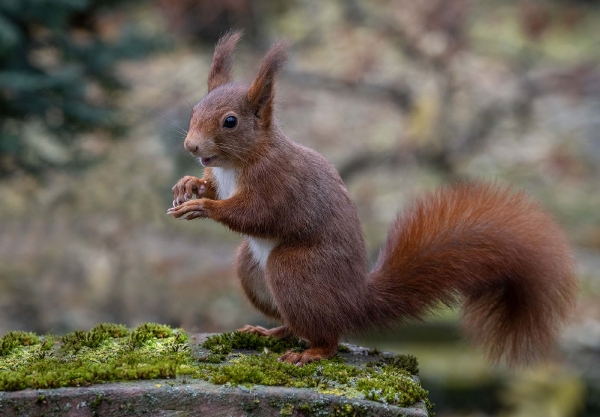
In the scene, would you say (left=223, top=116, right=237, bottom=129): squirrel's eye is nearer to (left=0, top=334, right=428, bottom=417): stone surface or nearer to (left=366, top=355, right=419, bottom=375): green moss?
(left=0, top=334, right=428, bottom=417): stone surface

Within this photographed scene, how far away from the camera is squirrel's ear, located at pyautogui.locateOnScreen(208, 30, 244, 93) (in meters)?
3.12

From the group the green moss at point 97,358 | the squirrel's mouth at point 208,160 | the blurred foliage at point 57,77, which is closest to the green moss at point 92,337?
the green moss at point 97,358

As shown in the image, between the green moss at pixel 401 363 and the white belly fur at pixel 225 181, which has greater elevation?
the white belly fur at pixel 225 181

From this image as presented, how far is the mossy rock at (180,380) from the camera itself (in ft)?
7.96

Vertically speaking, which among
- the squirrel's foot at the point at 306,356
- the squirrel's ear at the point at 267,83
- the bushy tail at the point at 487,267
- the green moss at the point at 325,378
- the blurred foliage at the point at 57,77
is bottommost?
the green moss at the point at 325,378

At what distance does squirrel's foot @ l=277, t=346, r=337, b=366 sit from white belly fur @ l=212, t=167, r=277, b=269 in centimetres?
35

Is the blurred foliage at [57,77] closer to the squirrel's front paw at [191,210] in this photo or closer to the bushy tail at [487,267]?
the squirrel's front paw at [191,210]

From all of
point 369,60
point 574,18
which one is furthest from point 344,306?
point 574,18

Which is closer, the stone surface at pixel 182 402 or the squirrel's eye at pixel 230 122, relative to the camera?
the stone surface at pixel 182 402

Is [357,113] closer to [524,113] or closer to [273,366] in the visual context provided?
[524,113]

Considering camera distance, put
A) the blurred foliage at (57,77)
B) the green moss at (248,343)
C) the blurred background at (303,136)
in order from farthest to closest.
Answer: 1. the blurred background at (303,136)
2. the blurred foliage at (57,77)
3. the green moss at (248,343)

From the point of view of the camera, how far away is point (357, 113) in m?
8.98

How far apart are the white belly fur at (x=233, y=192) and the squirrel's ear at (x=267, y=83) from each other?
24cm

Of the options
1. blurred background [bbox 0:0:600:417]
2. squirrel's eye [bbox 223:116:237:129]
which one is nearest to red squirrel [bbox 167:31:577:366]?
squirrel's eye [bbox 223:116:237:129]
